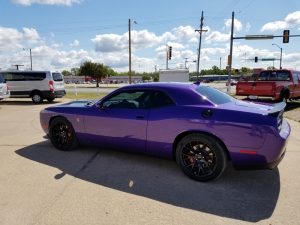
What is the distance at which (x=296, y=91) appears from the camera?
14883 millimetres

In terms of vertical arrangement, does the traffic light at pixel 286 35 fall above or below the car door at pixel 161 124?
above

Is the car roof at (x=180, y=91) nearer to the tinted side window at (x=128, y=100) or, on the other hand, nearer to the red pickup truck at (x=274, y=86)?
the tinted side window at (x=128, y=100)

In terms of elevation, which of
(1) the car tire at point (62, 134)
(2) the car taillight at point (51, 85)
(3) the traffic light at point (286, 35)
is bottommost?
(1) the car tire at point (62, 134)

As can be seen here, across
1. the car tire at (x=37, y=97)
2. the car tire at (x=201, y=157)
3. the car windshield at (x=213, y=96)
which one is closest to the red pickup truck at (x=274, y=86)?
the car windshield at (x=213, y=96)

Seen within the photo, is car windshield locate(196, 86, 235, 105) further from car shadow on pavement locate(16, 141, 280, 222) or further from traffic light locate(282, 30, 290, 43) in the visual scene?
traffic light locate(282, 30, 290, 43)

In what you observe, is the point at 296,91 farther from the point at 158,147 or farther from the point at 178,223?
the point at 178,223

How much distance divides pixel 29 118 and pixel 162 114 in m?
7.55

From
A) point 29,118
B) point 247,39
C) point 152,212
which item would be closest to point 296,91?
point 247,39

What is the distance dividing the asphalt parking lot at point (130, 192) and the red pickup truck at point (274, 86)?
8008 mm

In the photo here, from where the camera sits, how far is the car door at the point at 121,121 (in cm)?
494

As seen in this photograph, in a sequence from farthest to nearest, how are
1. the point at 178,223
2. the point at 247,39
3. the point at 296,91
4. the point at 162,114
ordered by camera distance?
the point at 247,39, the point at 296,91, the point at 162,114, the point at 178,223

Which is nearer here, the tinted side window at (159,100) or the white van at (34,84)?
the tinted side window at (159,100)

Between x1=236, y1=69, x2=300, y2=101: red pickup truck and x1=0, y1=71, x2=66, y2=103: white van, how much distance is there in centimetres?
1009

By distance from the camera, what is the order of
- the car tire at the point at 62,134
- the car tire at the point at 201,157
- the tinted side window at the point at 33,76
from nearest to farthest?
the car tire at the point at 201,157, the car tire at the point at 62,134, the tinted side window at the point at 33,76
